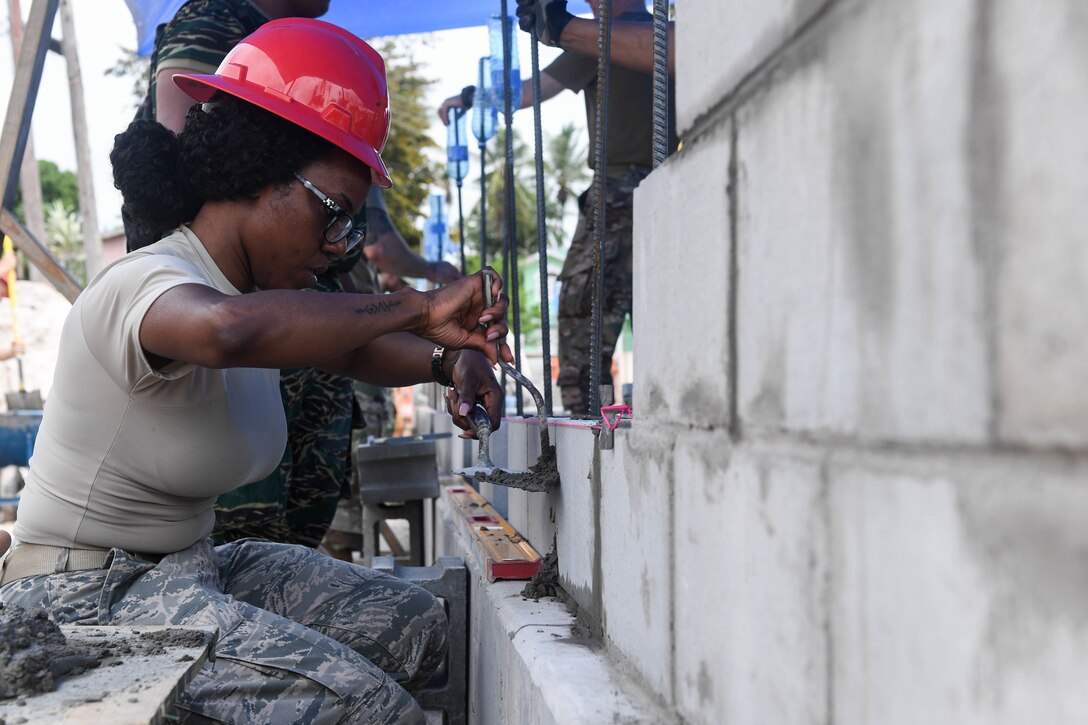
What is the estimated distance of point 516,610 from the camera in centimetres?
244

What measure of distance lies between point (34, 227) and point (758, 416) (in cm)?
1703

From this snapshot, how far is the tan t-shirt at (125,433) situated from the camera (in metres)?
2.09

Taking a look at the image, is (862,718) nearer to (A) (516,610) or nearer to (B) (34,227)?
(A) (516,610)

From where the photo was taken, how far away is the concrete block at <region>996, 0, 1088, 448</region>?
0.66 m

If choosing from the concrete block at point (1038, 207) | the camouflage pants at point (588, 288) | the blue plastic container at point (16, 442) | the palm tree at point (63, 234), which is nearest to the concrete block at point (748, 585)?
the concrete block at point (1038, 207)

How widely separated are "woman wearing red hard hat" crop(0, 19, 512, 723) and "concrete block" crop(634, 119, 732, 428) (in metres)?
0.58

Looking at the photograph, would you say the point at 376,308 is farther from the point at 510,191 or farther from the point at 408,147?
the point at 408,147

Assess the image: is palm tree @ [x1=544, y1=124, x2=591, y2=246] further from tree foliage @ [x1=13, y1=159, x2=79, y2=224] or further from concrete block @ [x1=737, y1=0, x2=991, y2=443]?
concrete block @ [x1=737, y1=0, x2=991, y2=443]

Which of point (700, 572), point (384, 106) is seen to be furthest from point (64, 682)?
point (384, 106)

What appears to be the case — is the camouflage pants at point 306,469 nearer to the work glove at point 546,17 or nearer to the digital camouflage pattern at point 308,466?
the digital camouflage pattern at point 308,466

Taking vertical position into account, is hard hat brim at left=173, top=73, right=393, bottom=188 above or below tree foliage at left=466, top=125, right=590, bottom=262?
below

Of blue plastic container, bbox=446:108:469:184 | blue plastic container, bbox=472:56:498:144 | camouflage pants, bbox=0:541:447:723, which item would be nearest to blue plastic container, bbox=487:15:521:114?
blue plastic container, bbox=472:56:498:144

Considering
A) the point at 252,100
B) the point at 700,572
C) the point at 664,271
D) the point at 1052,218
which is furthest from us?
the point at 252,100

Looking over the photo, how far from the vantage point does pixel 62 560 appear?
221 cm
